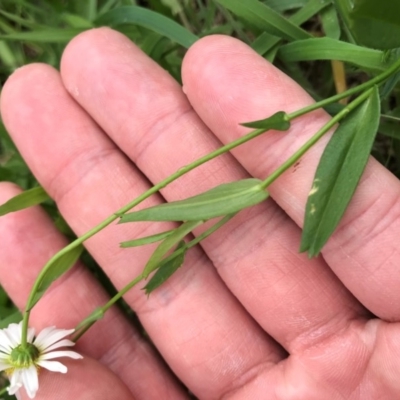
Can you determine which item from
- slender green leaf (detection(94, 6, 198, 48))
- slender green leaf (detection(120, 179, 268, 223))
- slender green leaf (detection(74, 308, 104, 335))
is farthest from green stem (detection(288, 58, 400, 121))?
slender green leaf (detection(74, 308, 104, 335))

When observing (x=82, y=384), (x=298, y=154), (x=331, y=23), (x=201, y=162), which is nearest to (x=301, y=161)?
(x=298, y=154)

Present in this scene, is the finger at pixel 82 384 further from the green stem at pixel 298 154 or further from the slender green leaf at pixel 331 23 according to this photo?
the slender green leaf at pixel 331 23

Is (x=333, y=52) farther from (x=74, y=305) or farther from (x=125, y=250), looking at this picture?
(x=74, y=305)

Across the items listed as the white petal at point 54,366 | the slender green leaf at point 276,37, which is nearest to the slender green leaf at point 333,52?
the slender green leaf at point 276,37

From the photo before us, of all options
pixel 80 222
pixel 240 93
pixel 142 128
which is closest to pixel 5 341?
pixel 80 222

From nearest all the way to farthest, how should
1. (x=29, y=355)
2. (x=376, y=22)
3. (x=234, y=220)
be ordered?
(x=376, y=22)
(x=29, y=355)
(x=234, y=220)
